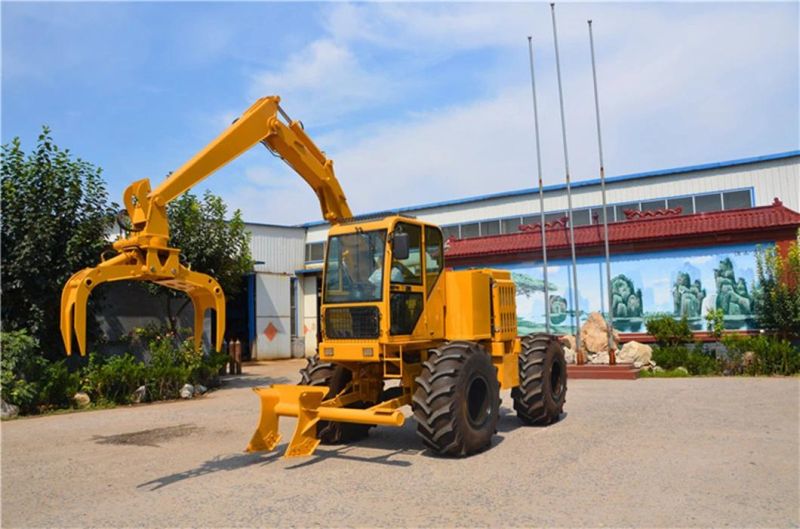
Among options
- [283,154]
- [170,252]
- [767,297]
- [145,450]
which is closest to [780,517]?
[170,252]

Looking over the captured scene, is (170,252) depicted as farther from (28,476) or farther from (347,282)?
(28,476)

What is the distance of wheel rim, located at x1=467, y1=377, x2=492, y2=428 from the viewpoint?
8.52 m

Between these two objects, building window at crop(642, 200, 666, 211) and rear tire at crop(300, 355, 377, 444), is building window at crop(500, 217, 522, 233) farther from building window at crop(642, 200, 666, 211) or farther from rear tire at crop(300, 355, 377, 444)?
rear tire at crop(300, 355, 377, 444)

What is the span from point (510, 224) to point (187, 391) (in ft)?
60.1

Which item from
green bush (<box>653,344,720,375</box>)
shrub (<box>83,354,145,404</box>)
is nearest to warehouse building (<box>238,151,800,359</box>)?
green bush (<box>653,344,720,375</box>)

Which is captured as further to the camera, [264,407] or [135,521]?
[264,407]

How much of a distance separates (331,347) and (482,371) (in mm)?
2007

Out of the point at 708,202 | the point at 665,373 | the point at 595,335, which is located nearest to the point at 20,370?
the point at 595,335

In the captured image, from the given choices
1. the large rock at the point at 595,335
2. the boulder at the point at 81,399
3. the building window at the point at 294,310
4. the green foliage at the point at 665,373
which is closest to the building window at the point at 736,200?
the large rock at the point at 595,335

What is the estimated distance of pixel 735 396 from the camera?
43.7ft

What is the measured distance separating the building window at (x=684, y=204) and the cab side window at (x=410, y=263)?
66.4 feet

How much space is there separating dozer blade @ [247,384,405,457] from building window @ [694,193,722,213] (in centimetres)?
2159

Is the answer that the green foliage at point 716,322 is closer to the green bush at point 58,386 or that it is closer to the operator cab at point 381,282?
the operator cab at point 381,282

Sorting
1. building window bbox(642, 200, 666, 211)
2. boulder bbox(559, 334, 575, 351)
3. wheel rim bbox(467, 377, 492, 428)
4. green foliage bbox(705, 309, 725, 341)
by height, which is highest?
building window bbox(642, 200, 666, 211)
